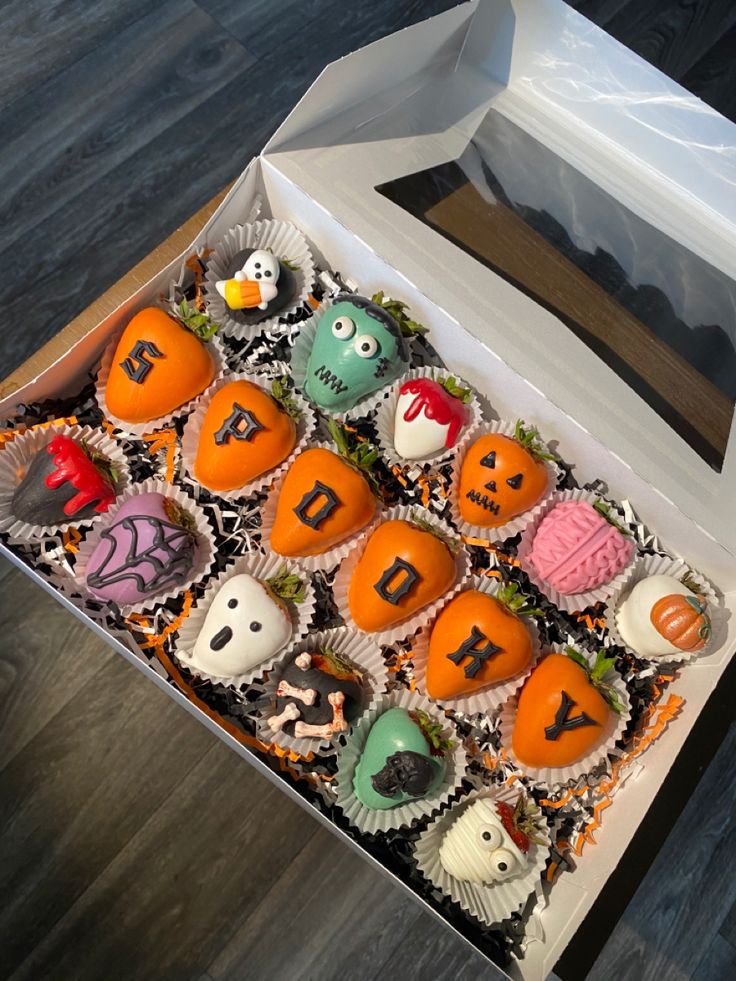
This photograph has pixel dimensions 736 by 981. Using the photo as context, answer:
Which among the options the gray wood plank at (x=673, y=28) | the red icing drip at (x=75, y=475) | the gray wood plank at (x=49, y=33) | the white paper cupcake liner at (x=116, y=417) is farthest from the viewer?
the gray wood plank at (x=673, y=28)

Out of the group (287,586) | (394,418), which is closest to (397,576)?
(287,586)

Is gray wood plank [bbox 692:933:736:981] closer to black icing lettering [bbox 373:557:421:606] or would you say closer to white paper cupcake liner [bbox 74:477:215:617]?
black icing lettering [bbox 373:557:421:606]

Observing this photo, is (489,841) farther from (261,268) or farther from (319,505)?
(261,268)

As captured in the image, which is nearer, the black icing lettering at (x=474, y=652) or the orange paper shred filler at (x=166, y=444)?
the black icing lettering at (x=474, y=652)

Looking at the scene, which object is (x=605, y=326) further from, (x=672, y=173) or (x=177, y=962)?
(x=177, y=962)

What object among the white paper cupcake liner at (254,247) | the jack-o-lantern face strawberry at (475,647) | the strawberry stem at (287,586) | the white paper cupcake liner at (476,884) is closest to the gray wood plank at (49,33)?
the white paper cupcake liner at (254,247)

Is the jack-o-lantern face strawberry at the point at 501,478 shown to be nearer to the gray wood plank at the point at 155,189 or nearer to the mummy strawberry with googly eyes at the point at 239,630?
the mummy strawberry with googly eyes at the point at 239,630

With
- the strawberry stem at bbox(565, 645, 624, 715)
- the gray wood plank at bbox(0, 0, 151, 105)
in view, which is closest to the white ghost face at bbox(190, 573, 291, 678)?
the strawberry stem at bbox(565, 645, 624, 715)
